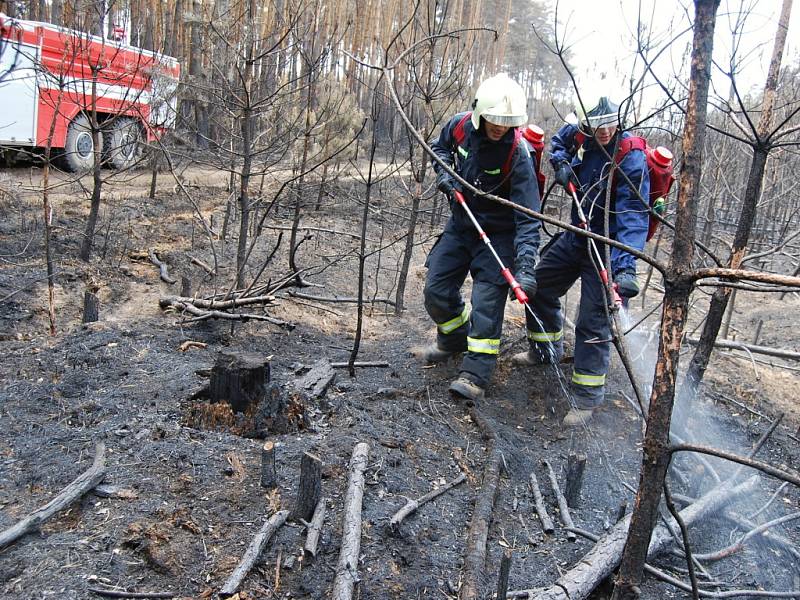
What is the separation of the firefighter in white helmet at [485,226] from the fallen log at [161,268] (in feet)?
11.4

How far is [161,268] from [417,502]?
536 centimetres

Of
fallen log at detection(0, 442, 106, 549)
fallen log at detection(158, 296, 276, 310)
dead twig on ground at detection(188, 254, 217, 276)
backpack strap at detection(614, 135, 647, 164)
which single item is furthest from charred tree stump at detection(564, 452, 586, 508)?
dead twig on ground at detection(188, 254, 217, 276)

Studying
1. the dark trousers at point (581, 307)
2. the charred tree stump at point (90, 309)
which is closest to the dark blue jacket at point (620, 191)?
the dark trousers at point (581, 307)

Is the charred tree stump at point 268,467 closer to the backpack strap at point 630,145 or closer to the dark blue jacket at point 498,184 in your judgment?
the dark blue jacket at point 498,184

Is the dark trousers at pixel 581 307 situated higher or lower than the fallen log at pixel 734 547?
higher

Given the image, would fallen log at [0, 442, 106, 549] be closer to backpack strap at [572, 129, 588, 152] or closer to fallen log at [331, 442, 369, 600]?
fallen log at [331, 442, 369, 600]

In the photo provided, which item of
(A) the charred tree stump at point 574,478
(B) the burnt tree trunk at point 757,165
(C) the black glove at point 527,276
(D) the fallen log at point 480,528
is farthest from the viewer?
(C) the black glove at point 527,276

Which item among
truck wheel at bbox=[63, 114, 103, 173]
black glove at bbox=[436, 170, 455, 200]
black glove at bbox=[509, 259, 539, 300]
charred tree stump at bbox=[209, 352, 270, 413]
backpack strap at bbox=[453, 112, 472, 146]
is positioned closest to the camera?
charred tree stump at bbox=[209, 352, 270, 413]

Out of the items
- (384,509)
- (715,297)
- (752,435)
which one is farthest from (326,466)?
(752,435)

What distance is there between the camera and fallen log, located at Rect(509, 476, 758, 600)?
291 centimetres

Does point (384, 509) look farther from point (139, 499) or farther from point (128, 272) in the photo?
point (128, 272)

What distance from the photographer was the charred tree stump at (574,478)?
3.93 meters

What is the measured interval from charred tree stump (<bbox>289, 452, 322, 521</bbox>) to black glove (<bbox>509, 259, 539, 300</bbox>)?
221 centimetres

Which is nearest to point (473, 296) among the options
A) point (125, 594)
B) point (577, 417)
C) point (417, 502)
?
point (577, 417)
